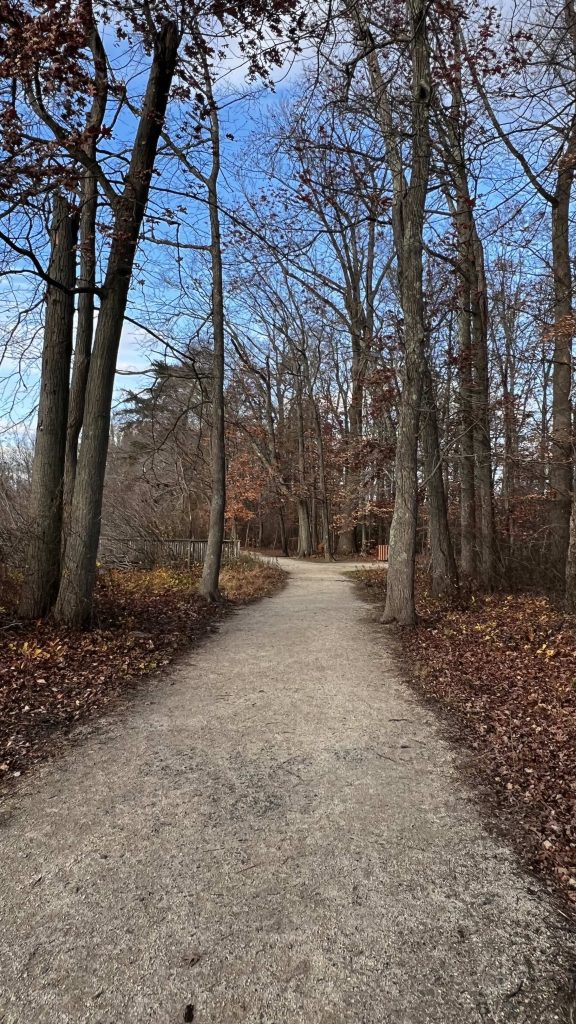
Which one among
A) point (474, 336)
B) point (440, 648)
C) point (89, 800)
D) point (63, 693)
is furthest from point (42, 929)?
point (474, 336)

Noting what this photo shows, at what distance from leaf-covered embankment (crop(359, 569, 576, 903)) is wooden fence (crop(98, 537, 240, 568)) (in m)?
8.00

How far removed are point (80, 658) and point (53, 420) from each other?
3.52 meters

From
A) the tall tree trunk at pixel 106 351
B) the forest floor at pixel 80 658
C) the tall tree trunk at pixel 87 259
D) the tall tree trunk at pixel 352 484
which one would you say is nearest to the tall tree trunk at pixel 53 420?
the tall tree trunk at pixel 87 259

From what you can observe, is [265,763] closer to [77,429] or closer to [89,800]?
[89,800]

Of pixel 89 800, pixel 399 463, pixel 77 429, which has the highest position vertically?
pixel 77 429

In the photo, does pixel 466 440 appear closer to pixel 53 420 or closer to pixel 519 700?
pixel 519 700

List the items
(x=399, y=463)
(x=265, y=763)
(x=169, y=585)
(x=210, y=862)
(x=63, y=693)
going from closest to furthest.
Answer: (x=210, y=862) → (x=265, y=763) → (x=63, y=693) → (x=399, y=463) → (x=169, y=585)

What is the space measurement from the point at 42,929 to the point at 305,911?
1.10 m

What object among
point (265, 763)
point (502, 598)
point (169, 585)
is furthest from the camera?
point (169, 585)

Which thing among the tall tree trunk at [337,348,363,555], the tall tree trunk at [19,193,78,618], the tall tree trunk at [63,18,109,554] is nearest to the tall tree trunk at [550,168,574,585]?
the tall tree trunk at [63,18,109,554]

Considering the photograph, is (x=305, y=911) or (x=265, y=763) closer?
(x=305, y=911)

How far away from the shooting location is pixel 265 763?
3.79m

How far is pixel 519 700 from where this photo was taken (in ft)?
16.0

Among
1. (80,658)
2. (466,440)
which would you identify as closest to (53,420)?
(80,658)
